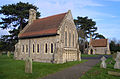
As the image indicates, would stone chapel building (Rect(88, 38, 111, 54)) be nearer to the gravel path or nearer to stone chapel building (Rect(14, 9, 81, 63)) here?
stone chapel building (Rect(14, 9, 81, 63))

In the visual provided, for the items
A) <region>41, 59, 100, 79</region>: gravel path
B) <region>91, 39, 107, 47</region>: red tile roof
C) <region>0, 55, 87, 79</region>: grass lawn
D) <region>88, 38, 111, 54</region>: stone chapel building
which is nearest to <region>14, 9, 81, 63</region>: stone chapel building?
<region>0, 55, 87, 79</region>: grass lawn

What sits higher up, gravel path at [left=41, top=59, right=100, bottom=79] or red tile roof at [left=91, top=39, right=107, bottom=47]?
red tile roof at [left=91, top=39, right=107, bottom=47]

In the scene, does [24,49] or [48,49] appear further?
[24,49]

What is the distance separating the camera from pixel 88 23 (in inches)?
2520

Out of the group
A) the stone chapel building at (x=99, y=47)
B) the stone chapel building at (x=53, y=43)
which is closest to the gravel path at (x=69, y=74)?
the stone chapel building at (x=53, y=43)

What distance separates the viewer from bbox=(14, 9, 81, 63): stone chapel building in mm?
24302

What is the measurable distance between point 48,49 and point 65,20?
287 inches

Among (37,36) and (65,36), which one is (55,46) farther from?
(37,36)

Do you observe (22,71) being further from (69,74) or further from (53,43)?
(53,43)

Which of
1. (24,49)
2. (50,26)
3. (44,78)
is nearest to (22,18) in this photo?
(24,49)

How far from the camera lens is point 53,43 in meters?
25.0

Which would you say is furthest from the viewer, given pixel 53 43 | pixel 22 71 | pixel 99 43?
pixel 99 43

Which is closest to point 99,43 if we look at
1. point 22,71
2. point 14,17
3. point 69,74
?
point 14,17

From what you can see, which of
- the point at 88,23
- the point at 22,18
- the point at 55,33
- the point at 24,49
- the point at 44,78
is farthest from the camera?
the point at 88,23
